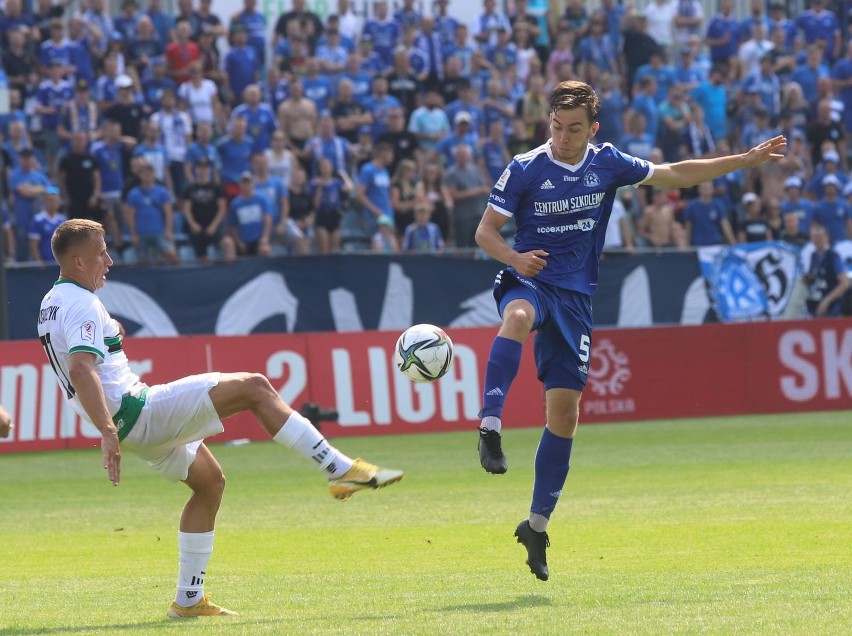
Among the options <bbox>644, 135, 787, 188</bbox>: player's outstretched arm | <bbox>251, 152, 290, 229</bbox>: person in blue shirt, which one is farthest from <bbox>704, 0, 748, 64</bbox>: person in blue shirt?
<bbox>644, 135, 787, 188</bbox>: player's outstretched arm

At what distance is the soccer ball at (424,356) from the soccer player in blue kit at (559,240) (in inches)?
13.3

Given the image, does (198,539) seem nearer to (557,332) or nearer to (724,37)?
(557,332)

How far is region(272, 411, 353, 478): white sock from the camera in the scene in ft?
24.0

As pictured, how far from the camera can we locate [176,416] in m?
7.28

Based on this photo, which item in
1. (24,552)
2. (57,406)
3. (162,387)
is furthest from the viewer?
(57,406)

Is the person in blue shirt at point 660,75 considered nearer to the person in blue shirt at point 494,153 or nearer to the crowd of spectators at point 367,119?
the crowd of spectators at point 367,119

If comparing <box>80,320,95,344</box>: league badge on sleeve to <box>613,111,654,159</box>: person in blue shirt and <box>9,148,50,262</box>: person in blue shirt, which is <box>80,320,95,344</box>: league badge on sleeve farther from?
<box>613,111,654,159</box>: person in blue shirt

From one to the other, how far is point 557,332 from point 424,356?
781mm

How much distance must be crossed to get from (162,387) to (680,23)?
2258 cm

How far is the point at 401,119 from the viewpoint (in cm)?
2339

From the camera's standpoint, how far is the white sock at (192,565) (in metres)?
7.61

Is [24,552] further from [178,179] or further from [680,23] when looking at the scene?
[680,23]

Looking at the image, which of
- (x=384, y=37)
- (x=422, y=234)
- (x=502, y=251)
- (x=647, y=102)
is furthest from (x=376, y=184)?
(x=502, y=251)

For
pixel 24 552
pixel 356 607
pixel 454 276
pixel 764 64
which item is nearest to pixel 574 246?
pixel 356 607
